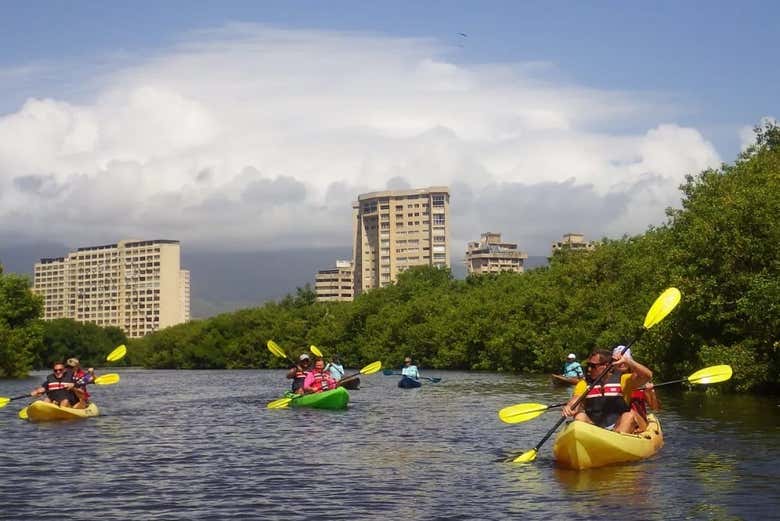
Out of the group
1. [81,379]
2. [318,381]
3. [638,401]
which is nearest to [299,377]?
[318,381]

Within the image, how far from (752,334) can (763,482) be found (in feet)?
55.6

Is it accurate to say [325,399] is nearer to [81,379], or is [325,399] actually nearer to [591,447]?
[81,379]

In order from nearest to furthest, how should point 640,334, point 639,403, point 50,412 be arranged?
1. point 639,403
2. point 640,334
3. point 50,412

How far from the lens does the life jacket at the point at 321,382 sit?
27766 mm

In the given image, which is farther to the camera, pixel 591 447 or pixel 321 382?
pixel 321 382

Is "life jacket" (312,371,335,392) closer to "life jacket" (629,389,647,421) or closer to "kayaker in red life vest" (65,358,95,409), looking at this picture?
"kayaker in red life vest" (65,358,95,409)

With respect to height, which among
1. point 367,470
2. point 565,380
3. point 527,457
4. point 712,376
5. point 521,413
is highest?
point 712,376

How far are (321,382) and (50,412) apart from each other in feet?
24.1

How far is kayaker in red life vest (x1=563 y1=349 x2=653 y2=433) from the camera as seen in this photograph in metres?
15.4

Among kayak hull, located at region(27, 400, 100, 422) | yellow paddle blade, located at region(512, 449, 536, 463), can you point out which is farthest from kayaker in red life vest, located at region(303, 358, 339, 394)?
yellow paddle blade, located at region(512, 449, 536, 463)

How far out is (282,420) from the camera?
24797 mm

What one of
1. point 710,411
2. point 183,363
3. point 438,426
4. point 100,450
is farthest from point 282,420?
point 183,363

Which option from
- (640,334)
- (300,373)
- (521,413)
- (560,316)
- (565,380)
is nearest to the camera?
(521,413)

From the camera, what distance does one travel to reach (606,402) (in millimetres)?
15492
